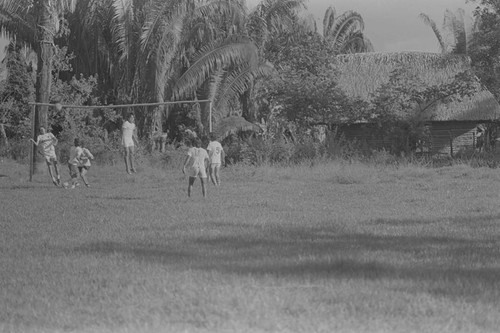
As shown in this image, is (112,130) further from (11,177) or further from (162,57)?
(11,177)

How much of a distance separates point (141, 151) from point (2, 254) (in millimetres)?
19810

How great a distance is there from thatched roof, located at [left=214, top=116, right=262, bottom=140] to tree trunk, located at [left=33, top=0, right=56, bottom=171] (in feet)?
24.4

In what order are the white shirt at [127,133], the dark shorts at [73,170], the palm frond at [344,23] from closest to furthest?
the dark shorts at [73,170]
the white shirt at [127,133]
the palm frond at [344,23]

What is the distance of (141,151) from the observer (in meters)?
29.5

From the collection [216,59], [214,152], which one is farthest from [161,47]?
[214,152]

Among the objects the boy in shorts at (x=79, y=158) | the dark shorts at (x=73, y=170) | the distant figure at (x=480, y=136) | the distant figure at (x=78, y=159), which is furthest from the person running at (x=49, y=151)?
the distant figure at (x=480, y=136)

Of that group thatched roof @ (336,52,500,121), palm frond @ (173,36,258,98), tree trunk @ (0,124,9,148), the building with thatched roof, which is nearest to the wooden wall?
the building with thatched roof

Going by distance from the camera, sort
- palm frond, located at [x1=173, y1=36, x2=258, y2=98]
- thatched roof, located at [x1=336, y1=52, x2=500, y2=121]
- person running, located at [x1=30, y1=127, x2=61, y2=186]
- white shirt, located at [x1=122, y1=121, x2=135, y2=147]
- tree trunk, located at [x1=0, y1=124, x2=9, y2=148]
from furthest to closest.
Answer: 1. thatched roof, located at [x1=336, y1=52, x2=500, y2=121]
2. tree trunk, located at [x1=0, y1=124, x2=9, y2=148]
3. palm frond, located at [x1=173, y1=36, x2=258, y2=98]
4. white shirt, located at [x1=122, y1=121, x2=135, y2=147]
5. person running, located at [x1=30, y1=127, x2=61, y2=186]

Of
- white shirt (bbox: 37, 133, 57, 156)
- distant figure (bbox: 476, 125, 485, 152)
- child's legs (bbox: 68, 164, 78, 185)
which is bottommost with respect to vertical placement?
child's legs (bbox: 68, 164, 78, 185)

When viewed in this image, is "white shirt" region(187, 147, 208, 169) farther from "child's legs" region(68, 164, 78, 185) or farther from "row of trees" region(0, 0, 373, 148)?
"row of trees" region(0, 0, 373, 148)

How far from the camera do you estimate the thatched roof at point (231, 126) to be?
3052 cm

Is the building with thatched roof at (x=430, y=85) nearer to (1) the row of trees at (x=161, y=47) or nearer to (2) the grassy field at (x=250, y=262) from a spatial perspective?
(1) the row of trees at (x=161, y=47)

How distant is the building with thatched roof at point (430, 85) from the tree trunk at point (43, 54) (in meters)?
13.7

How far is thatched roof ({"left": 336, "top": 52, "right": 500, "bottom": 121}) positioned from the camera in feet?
117
